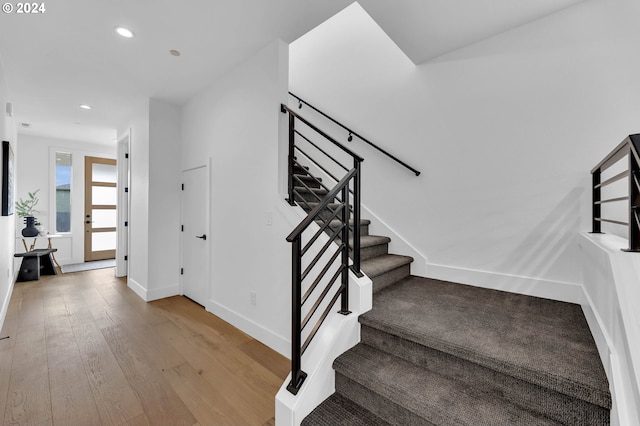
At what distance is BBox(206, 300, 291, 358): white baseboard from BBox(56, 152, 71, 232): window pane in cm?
549

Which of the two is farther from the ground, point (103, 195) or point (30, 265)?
point (103, 195)

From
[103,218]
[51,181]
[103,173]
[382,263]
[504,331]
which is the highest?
[103,173]

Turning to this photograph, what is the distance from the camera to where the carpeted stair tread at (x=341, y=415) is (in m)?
1.50

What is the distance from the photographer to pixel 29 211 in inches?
228

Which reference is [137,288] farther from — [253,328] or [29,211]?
[29,211]

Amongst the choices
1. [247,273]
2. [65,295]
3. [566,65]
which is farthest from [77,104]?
[566,65]

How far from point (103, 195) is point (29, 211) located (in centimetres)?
137


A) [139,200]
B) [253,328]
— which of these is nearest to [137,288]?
[139,200]

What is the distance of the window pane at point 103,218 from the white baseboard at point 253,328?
5303mm

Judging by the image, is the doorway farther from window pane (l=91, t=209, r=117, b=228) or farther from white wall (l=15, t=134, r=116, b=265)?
white wall (l=15, t=134, r=116, b=265)

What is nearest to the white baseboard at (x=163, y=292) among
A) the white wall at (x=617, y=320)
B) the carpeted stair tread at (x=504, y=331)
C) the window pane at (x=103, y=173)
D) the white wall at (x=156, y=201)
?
the white wall at (x=156, y=201)

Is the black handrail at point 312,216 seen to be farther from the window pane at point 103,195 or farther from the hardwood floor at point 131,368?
the window pane at point 103,195

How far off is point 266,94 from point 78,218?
6.55 m

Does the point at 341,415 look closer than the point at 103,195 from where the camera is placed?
Yes
